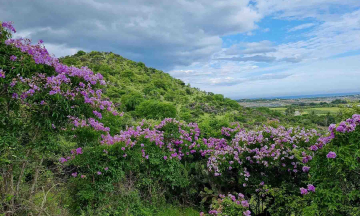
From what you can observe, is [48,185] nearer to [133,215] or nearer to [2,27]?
[133,215]

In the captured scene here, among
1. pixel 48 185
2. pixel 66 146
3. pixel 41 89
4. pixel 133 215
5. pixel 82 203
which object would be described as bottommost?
pixel 133 215

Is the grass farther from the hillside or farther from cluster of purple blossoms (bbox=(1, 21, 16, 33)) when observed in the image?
the hillside

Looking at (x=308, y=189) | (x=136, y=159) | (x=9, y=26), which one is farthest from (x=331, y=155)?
(x=9, y=26)

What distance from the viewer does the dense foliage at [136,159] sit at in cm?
333

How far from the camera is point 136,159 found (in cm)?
554

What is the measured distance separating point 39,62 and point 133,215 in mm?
3855

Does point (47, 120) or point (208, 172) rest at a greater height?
point (47, 120)

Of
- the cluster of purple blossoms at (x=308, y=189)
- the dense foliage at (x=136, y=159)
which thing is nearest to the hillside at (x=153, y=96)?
the dense foliage at (x=136, y=159)

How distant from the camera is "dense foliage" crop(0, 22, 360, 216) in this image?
3.33 meters

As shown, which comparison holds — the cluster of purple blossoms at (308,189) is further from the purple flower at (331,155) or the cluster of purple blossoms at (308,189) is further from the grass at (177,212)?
the grass at (177,212)

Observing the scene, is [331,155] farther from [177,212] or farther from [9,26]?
[9,26]

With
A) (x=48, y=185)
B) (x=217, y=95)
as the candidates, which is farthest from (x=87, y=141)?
(x=217, y=95)

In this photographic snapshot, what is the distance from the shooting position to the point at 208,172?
629cm

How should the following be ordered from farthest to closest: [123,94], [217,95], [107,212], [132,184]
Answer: [217,95] < [123,94] < [132,184] < [107,212]
